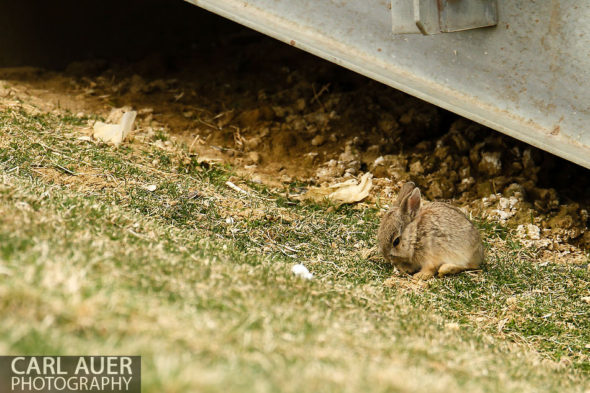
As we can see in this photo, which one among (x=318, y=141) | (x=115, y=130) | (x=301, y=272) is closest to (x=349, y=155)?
(x=318, y=141)

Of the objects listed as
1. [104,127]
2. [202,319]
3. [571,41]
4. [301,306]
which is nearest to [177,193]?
[104,127]

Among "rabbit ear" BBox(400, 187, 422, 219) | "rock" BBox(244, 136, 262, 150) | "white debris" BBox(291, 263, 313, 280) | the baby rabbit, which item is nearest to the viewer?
"white debris" BBox(291, 263, 313, 280)

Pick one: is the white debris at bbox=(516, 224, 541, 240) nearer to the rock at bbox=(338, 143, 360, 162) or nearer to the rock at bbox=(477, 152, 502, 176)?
the rock at bbox=(477, 152, 502, 176)

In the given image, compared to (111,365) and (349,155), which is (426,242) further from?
(111,365)

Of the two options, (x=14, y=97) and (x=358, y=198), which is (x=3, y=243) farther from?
(x=14, y=97)

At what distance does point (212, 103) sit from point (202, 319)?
6.30 m

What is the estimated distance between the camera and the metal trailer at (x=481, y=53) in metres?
5.51

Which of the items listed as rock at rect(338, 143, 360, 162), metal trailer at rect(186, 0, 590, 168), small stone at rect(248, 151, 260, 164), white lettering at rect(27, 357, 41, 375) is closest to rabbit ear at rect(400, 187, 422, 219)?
metal trailer at rect(186, 0, 590, 168)

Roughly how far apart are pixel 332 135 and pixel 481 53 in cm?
280

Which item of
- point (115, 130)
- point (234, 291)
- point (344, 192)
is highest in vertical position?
point (234, 291)

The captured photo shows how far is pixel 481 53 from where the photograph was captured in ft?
19.2

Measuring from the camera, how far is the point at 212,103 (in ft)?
30.2

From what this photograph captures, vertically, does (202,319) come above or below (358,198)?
above

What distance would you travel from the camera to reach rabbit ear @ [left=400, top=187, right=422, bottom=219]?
19.1ft
